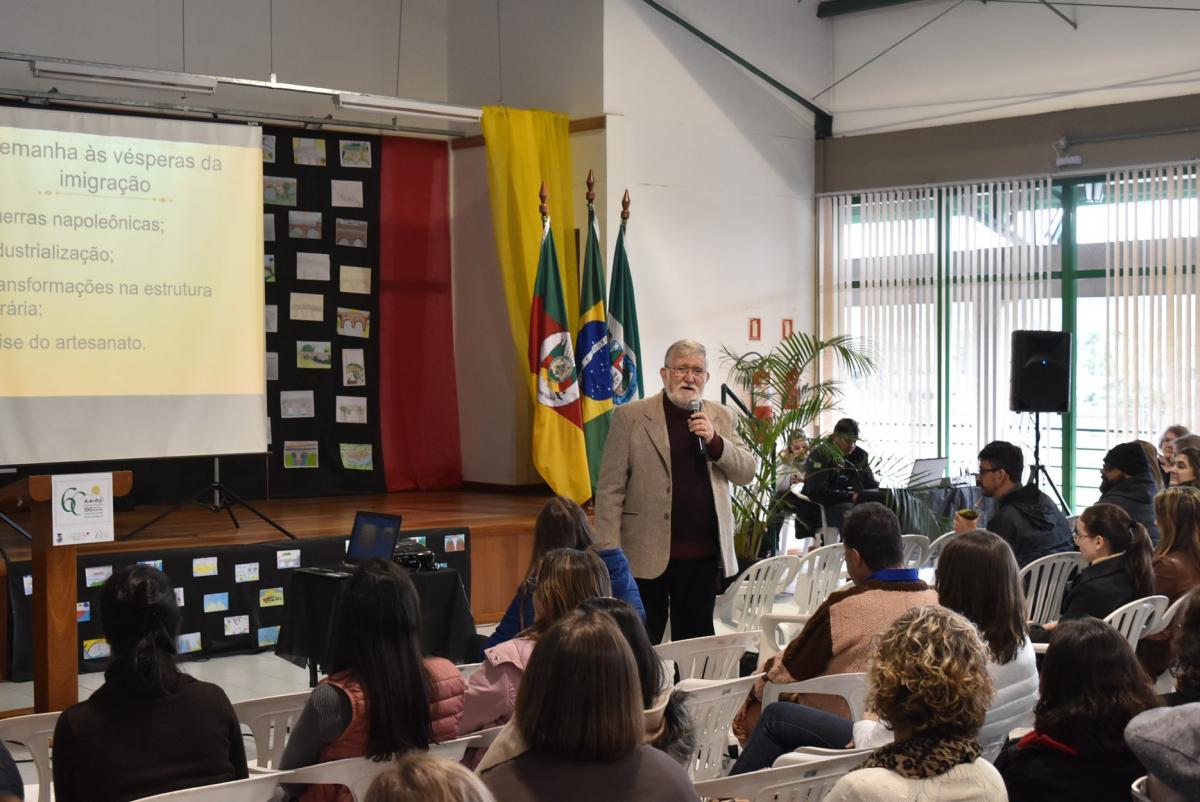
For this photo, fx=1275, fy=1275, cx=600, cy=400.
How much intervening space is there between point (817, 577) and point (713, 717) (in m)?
2.97

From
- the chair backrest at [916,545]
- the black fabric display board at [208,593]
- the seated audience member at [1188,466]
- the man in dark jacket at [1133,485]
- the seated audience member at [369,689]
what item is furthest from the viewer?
the chair backrest at [916,545]

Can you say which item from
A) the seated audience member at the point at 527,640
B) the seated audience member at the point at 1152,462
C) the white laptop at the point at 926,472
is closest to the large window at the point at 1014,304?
the white laptop at the point at 926,472

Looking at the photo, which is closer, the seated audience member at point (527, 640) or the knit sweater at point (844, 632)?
the seated audience member at point (527, 640)

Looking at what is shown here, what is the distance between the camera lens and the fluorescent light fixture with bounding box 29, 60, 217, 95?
700cm

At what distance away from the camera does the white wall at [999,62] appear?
9352mm

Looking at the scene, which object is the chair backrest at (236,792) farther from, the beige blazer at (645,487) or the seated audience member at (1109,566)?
the seated audience member at (1109,566)

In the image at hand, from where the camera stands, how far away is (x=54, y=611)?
4.73m

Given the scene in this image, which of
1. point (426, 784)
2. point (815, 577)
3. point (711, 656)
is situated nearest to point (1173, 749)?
point (426, 784)

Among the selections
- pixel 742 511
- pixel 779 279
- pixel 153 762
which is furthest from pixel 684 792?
pixel 779 279

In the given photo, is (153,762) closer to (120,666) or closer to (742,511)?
(120,666)

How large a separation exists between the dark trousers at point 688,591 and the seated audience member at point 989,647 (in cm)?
167

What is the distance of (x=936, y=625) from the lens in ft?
7.59

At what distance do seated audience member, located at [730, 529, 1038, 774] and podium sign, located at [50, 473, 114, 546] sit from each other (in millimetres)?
2615

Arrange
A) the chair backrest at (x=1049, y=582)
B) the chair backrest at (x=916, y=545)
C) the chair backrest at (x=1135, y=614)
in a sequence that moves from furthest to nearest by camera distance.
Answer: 1. the chair backrest at (x=916, y=545)
2. the chair backrest at (x=1049, y=582)
3. the chair backrest at (x=1135, y=614)
